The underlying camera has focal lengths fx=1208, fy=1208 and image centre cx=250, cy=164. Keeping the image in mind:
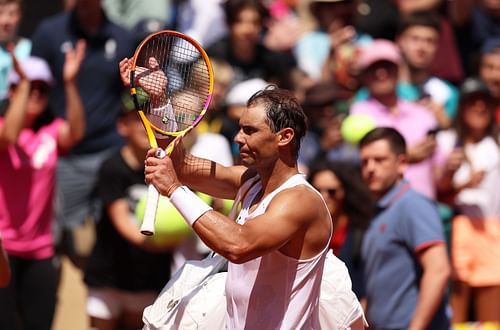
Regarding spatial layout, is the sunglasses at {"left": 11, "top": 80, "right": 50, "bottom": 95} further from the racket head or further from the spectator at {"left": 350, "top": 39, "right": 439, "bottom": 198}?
the racket head

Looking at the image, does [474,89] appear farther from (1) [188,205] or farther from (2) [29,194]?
(1) [188,205]

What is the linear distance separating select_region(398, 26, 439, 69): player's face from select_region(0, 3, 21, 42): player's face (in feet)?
10.4

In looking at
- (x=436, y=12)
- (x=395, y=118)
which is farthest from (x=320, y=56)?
(x=395, y=118)

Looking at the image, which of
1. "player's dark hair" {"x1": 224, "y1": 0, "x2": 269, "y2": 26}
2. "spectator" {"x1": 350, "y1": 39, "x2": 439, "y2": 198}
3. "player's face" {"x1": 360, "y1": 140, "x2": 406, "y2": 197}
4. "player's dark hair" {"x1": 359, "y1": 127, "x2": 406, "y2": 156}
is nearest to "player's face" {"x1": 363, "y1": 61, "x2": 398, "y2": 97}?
"spectator" {"x1": 350, "y1": 39, "x2": 439, "y2": 198}

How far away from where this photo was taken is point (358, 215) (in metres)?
8.18

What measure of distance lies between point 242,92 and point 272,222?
13.8 ft

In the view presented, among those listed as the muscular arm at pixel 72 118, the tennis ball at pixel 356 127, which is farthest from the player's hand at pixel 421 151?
the muscular arm at pixel 72 118

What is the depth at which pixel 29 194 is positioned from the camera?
820 cm

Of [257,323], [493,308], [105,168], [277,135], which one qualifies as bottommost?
[493,308]

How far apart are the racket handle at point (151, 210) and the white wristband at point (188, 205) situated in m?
0.08

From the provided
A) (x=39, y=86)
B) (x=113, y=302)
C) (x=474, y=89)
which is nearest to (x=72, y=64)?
(x=39, y=86)

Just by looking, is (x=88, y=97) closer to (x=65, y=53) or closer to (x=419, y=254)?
(x=65, y=53)

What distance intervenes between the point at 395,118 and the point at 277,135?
3.81 m

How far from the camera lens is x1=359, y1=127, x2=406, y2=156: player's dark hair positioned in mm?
7191
